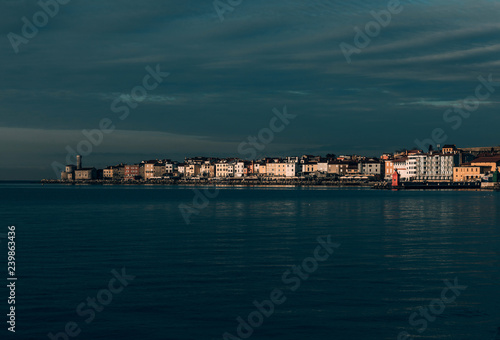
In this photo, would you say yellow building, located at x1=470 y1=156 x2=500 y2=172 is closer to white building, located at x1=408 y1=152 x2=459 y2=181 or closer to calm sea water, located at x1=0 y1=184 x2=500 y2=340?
white building, located at x1=408 y1=152 x2=459 y2=181

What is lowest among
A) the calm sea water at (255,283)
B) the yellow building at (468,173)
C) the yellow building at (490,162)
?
the calm sea water at (255,283)

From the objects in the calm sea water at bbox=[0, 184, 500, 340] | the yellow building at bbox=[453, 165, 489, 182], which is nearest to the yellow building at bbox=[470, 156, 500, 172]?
the yellow building at bbox=[453, 165, 489, 182]

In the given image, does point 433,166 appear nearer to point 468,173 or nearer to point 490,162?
point 468,173

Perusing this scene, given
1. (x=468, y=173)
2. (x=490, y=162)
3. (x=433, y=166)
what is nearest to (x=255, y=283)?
(x=468, y=173)

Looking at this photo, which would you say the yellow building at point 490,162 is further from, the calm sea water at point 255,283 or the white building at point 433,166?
the calm sea water at point 255,283

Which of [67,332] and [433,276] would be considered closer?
[67,332]

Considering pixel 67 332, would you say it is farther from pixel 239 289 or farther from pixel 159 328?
pixel 239 289

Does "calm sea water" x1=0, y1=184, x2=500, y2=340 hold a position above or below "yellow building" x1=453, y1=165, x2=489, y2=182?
below

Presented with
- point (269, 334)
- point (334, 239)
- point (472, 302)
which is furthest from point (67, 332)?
point (334, 239)

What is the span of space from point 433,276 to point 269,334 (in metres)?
8.57

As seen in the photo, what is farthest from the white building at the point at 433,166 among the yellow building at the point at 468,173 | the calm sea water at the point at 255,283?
the calm sea water at the point at 255,283

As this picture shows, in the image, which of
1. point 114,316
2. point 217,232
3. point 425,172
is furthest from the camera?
point 425,172

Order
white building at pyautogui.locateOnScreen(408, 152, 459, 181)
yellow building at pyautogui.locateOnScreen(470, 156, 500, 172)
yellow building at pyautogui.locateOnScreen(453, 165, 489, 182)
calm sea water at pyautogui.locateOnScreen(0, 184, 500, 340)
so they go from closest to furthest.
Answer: calm sea water at pyautogui.locateOnScreen(0, 184, 500, 340)
yellow building at pyautogui.locateOnScreen(470, 156, 500, 172)
yellow building at pyautogui.locateOnScreen(453, 165, 489, 182)
white building at pyautogui.locateOnScreen(408, 152, 459, 181)

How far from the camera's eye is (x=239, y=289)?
59.4 ft
